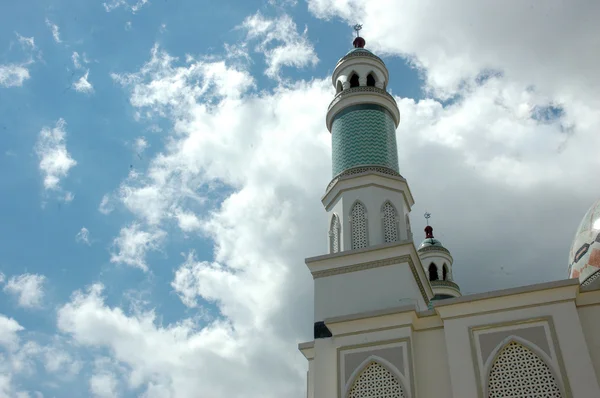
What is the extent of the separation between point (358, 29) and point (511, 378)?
28.0 ft

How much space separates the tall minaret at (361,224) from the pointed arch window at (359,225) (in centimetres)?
2

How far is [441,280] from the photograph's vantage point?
55.1 ft

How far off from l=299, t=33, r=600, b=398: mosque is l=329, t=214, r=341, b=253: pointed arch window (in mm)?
19

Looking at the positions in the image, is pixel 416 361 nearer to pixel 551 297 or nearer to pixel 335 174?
pixel 551 297

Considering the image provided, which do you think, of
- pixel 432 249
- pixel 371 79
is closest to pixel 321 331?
pixel 371 79

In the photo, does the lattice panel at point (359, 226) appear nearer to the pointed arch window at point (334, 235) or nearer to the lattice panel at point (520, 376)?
the pointed arch window at point (334, 235)

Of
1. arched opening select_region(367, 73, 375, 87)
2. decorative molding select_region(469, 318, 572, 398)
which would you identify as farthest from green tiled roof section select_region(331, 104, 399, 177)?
decorative molding select_region(469, 318, 572, 398)

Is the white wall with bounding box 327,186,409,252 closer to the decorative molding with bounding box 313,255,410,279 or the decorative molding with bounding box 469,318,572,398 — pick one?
the decorative molding with bounding box 313,255,410,279

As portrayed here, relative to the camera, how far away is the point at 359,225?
9.87 metres

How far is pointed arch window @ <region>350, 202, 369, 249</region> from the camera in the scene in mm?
9703

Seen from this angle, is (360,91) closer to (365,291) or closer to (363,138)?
(363,138)

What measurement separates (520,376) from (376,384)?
1824mm

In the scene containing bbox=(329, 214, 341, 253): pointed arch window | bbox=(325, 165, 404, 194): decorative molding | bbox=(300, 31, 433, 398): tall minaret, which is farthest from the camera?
bbox=(325, 165, 404, 194): decorative molding

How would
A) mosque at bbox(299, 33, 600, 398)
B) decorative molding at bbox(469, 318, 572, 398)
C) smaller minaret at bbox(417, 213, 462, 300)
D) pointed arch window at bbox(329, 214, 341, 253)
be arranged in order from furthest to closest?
smaller minaret at bbox(417, 213, 462, 300)
pointed arch window at bbox(329, 214, 341, 253)
mosque at bbox(299, 33, 600, 398)
decorative molding at bbox(469, 318, 572, 398)
